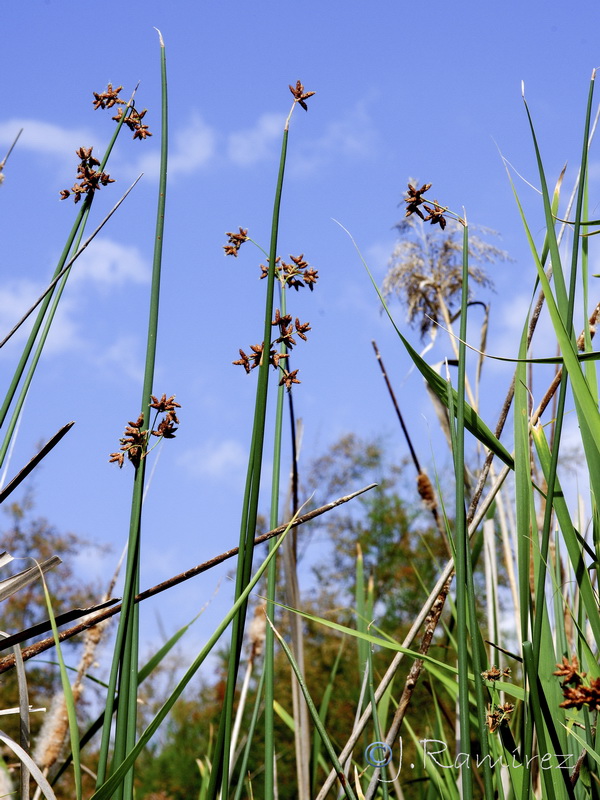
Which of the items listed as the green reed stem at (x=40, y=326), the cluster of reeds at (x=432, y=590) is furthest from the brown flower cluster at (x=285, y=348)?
the green reed stem at (x=40, y=326)

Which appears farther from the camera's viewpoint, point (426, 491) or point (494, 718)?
point (426, 491)

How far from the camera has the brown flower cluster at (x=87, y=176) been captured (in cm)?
83

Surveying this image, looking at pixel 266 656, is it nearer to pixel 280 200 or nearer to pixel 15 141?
pixel 280 200

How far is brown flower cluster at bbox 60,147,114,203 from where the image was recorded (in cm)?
83

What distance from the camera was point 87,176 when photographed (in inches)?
32.7

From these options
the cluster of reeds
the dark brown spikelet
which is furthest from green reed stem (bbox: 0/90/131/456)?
the dark brown spikelet

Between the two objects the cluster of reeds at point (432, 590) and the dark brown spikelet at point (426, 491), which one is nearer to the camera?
the cluster of reeds at point (432, 590)

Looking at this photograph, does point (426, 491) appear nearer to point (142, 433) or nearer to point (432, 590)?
point (432, 590)

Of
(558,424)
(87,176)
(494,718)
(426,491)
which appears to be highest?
(87,176)

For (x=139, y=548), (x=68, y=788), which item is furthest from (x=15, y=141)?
(x=68, y=788)

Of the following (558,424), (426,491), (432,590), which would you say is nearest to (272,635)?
(432,590)

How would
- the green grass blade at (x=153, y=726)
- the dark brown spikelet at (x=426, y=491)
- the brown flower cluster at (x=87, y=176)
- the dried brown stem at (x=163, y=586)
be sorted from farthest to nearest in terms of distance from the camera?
the dark brown spikelet at (x=426, y=491) < the brown flower cluster at (x=87, y=176) < the dried brown stem at (x=163, y=586) < the green grass blade at (x=153, y=726)

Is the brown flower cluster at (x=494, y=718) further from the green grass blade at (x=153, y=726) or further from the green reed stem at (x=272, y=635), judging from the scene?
the green grass blade at (x=153, y=726)

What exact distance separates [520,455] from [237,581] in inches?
11.1
